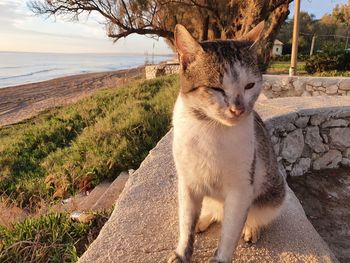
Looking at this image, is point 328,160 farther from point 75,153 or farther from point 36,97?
point 36,97

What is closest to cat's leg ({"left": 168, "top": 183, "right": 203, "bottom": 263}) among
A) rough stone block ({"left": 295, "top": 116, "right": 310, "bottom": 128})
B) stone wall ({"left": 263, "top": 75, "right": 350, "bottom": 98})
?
rough stone block ({"left": 295, "top": 116, "right": 310, "bottom": 128})

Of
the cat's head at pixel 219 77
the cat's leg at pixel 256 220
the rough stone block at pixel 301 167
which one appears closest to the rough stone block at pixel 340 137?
the rough stone block at pixel 301 167

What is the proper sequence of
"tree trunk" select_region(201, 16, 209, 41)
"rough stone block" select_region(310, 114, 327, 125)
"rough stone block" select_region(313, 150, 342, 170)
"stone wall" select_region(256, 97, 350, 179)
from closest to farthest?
"stone wall" select_region(256, 97, 350, 179) → "rough stone block" select_region(310, 114, 327, 125) → "rough stone block" select_region(313, 150, 342, 170) → "tree trunk" select_region(201, 16, 209, 41)

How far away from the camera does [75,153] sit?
5.48 m

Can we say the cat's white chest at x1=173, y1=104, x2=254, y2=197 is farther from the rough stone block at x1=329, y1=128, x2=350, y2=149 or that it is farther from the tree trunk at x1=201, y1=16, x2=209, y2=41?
the tree trunk at x1=201, y1=16, x2=209, y2=41

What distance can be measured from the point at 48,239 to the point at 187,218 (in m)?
1.23

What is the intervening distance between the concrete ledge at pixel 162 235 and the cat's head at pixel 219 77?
86 centimetres

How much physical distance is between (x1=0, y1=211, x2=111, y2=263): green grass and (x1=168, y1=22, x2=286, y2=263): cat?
3.21 ft

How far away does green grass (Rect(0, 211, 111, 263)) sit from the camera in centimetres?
248

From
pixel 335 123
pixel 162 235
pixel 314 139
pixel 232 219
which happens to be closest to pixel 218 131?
pixel 232 219

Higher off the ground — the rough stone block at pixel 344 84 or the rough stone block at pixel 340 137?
the rough stone block at pixel 344 84

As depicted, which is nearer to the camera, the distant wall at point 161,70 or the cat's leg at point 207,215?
the cat's leg at point 207,215

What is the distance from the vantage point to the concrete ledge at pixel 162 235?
206 centimetres

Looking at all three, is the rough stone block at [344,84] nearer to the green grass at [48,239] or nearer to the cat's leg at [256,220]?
the cat's leg at [256,220]
